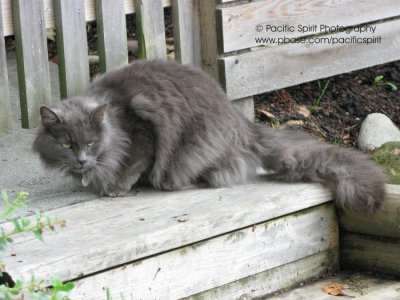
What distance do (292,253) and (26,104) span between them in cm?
159

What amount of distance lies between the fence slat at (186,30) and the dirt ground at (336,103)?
0.78 metres

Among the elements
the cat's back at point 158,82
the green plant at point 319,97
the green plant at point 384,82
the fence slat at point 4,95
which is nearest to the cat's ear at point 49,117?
the cat's back at point 158,82

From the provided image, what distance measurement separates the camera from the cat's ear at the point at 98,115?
3684 mm

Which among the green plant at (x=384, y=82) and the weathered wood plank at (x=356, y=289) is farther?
the green plant at (x=384, y=82)

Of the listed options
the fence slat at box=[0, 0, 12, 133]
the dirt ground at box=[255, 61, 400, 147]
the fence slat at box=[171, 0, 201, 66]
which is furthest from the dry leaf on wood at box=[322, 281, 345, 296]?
the fence slat at box=[0, 0, 12, 133]

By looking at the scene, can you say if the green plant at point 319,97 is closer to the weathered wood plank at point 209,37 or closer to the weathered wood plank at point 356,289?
the weathered wood plank at point 209,37

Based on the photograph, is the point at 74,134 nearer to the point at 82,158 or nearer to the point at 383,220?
the point at 82,158

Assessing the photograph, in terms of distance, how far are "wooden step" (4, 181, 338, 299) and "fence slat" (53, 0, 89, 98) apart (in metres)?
0.85

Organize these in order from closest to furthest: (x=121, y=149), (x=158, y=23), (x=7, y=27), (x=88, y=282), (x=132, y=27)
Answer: (x=88, y=282) < (x=121, y=149) < (x=7, y=27) < (x=158, y=23) < (x=132, y=27)

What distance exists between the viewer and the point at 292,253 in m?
3.84

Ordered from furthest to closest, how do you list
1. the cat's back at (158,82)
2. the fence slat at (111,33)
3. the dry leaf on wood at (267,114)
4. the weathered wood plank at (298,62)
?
the dry leaf on wood at (267,114) → the weathered wood plank at (298,62) → the fence slat at (111,33) → the cat's back at (158,82)

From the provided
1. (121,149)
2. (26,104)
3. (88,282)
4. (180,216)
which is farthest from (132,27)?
(88,282)

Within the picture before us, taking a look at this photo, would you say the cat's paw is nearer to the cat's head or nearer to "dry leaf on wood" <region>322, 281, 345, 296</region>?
the cat's head

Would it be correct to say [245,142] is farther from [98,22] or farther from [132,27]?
[132,27]
